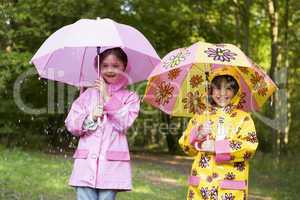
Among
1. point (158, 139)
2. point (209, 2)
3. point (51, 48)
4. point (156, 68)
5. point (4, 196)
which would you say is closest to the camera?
point (51, 48)

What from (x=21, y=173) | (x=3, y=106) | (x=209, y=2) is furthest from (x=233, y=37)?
(x=21, y=173)

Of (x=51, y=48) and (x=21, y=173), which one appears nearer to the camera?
(x=51, y=48)

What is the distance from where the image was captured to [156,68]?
4.80 metres

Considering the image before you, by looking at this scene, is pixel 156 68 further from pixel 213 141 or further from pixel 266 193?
pixel 266 193

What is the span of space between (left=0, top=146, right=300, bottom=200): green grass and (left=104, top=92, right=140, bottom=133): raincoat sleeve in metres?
3.39

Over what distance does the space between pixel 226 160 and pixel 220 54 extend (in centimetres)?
84

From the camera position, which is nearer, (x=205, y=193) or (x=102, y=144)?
(x=102, y=144)

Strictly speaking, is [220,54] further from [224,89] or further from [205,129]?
[205,129]

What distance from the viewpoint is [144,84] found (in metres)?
12.7

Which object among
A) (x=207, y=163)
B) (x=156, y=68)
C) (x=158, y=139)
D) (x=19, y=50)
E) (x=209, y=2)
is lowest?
(x=158, y=139)

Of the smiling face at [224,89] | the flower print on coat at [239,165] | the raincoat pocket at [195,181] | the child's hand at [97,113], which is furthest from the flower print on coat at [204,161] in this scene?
the child's hand at [97,113]

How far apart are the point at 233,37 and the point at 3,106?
28.6ft

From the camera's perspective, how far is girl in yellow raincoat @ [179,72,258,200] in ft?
14.6

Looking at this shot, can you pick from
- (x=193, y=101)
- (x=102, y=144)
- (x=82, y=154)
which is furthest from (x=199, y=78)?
(x=82, y=154)
